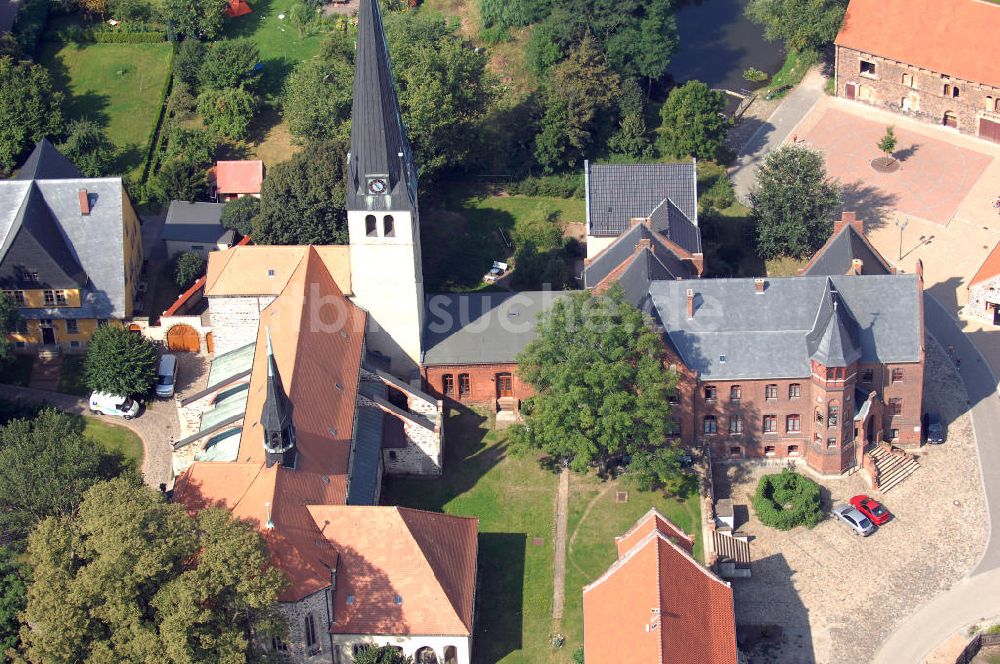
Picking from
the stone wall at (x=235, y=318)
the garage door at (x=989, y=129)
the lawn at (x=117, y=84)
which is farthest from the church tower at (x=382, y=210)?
the garage door at (x=989, y=129)

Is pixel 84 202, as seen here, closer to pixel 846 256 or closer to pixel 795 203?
pixel 795 203

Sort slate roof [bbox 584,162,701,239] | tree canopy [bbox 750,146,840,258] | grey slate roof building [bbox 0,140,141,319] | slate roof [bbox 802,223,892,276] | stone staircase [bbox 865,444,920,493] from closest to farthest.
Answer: stone staircase [bbox 865,444,920,493] → slate roof [bbox 802,223,892,276] → grey slate roof building [bbox 0,140,141,319] → slate roof [bbox 584,162,701,239] → tree canopy [bbox 750,146,840,258]

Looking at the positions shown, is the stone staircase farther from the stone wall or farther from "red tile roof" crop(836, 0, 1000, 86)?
"red tile roof" crop(836, 0, 1000, 86)

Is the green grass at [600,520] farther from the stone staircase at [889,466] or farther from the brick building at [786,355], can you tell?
the stone staircase at [889,466]

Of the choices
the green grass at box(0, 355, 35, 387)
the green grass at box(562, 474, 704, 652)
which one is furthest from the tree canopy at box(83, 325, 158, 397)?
the green grass at box(562, 474, 704, 652)

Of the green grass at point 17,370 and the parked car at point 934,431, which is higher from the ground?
the green grass at point 17,370

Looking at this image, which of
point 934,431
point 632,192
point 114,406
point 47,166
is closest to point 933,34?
point 632,192
